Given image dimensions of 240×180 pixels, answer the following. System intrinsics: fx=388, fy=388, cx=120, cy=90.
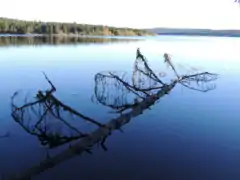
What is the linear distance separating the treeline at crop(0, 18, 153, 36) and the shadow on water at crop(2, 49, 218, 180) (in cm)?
11288

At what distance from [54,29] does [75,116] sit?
12952cm

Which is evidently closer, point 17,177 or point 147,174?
point 17,177

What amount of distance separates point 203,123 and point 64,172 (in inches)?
289

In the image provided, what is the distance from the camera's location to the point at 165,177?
9586mm

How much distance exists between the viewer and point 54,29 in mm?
140500

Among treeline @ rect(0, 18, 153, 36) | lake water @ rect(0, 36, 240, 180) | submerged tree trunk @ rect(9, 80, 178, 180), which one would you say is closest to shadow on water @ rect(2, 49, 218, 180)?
submerged tree trunk @ rect(9, 80, 178, 180)

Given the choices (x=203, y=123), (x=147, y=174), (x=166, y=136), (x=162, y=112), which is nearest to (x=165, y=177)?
(x=147, y=174)

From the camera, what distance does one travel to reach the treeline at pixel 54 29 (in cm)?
13182

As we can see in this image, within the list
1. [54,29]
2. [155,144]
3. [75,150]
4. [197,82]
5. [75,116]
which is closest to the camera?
[75,150]

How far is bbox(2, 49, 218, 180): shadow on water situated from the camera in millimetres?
9008

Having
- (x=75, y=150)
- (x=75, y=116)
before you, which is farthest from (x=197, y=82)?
(x=75, y=150)

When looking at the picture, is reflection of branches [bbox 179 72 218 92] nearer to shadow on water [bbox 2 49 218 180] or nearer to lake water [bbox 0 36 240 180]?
shadow on water [bbox 2 49 218 180]

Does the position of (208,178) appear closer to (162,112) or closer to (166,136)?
(166,136)

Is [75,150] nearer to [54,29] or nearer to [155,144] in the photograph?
[155,144]
